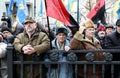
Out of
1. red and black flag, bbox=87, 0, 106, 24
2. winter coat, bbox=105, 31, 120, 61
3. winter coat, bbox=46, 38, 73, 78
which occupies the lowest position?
winter coat, bbox=46, 38, 73, 78

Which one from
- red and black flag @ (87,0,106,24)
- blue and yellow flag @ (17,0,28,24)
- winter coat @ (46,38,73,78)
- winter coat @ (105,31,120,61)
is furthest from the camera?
blue and yellow flag @ (17,0,28,24)

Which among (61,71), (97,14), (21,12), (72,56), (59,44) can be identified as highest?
(21,12)

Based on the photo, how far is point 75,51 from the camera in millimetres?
5082

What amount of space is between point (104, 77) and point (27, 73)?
123cm

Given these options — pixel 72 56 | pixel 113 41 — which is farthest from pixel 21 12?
pixel 72 56

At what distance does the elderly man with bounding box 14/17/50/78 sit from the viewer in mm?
5238

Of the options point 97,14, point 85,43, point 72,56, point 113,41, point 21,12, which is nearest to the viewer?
point 72,56

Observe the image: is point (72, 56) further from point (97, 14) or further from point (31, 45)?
point (97, 14)

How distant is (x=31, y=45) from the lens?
541 centimetres

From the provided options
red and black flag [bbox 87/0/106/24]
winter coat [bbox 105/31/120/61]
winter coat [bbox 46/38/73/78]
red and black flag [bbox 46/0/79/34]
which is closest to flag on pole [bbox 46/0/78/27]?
red and black flag [bbox 46/0/79/34]

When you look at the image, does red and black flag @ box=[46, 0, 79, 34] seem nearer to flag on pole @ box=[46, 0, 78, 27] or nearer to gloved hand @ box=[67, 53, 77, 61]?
flag on pole @ box=[46, 0, 78, 27]

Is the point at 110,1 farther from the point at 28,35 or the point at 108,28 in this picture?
the point at 28,35

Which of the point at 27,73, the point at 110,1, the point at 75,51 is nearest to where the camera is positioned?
the point at 75,51

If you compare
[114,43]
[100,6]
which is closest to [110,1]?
[100,6]
